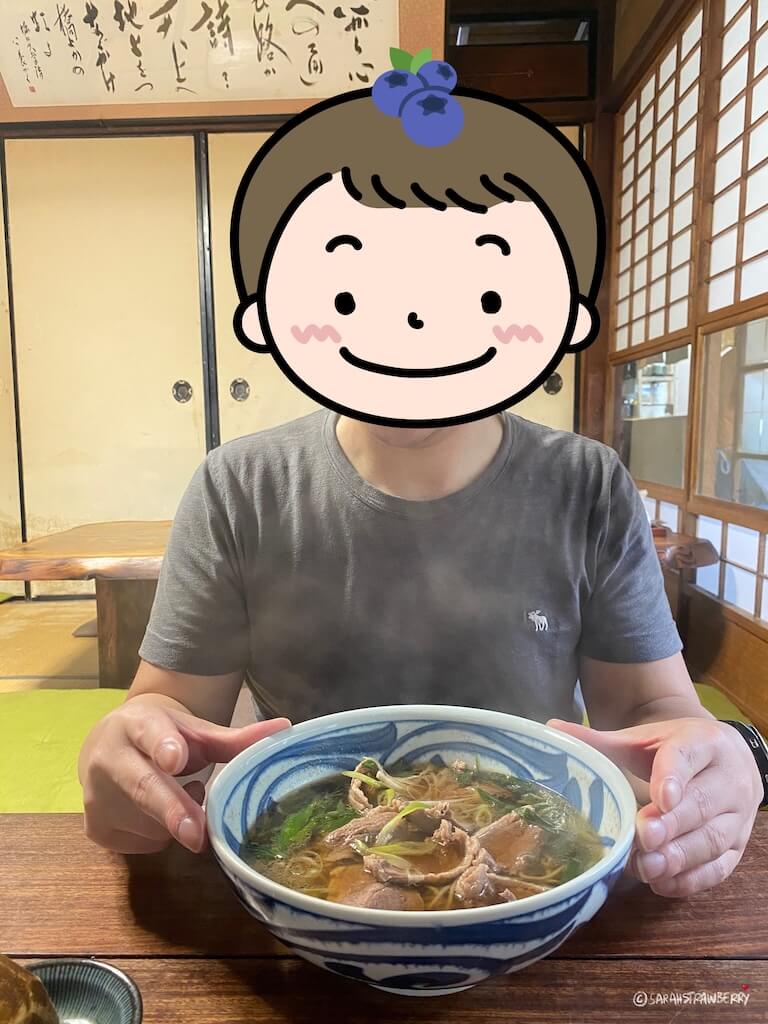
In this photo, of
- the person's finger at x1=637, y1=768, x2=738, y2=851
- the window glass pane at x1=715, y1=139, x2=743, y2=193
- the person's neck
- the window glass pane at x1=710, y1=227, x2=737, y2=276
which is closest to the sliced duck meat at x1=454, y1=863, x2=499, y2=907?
the person's finger at x1=637, y1=768, x2=738, y2=851

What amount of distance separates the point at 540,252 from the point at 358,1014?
1.99 feet

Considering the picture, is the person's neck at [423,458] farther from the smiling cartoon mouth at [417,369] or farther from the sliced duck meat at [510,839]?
the sliced duck meat at [510,839]

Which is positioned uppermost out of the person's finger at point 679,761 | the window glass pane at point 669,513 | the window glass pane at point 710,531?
the window glass pane at point 669,513

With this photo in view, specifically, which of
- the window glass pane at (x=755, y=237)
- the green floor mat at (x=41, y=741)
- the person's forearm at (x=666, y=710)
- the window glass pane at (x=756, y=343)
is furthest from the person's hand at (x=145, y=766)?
the window glass pane at (x=755, y=237)

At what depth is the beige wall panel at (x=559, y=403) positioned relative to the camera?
74 cm

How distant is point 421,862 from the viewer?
496 mm

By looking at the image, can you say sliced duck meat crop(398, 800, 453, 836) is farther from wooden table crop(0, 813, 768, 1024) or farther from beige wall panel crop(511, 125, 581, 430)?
beige wall panel crop(511, 125, 581, 430)

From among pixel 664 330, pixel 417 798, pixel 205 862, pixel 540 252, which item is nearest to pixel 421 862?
pixel 417 798

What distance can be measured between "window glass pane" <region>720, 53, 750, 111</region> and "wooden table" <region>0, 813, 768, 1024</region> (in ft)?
3.39

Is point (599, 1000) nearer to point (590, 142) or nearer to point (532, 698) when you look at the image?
point (532, 698)

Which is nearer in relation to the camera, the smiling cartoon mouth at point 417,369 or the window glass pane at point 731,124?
the smiling cartoon mouth at point 417,369

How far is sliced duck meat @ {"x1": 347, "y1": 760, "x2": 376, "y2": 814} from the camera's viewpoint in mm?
550

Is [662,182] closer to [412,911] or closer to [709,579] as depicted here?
[709,579]

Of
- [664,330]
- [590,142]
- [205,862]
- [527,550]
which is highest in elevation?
[590,142]
